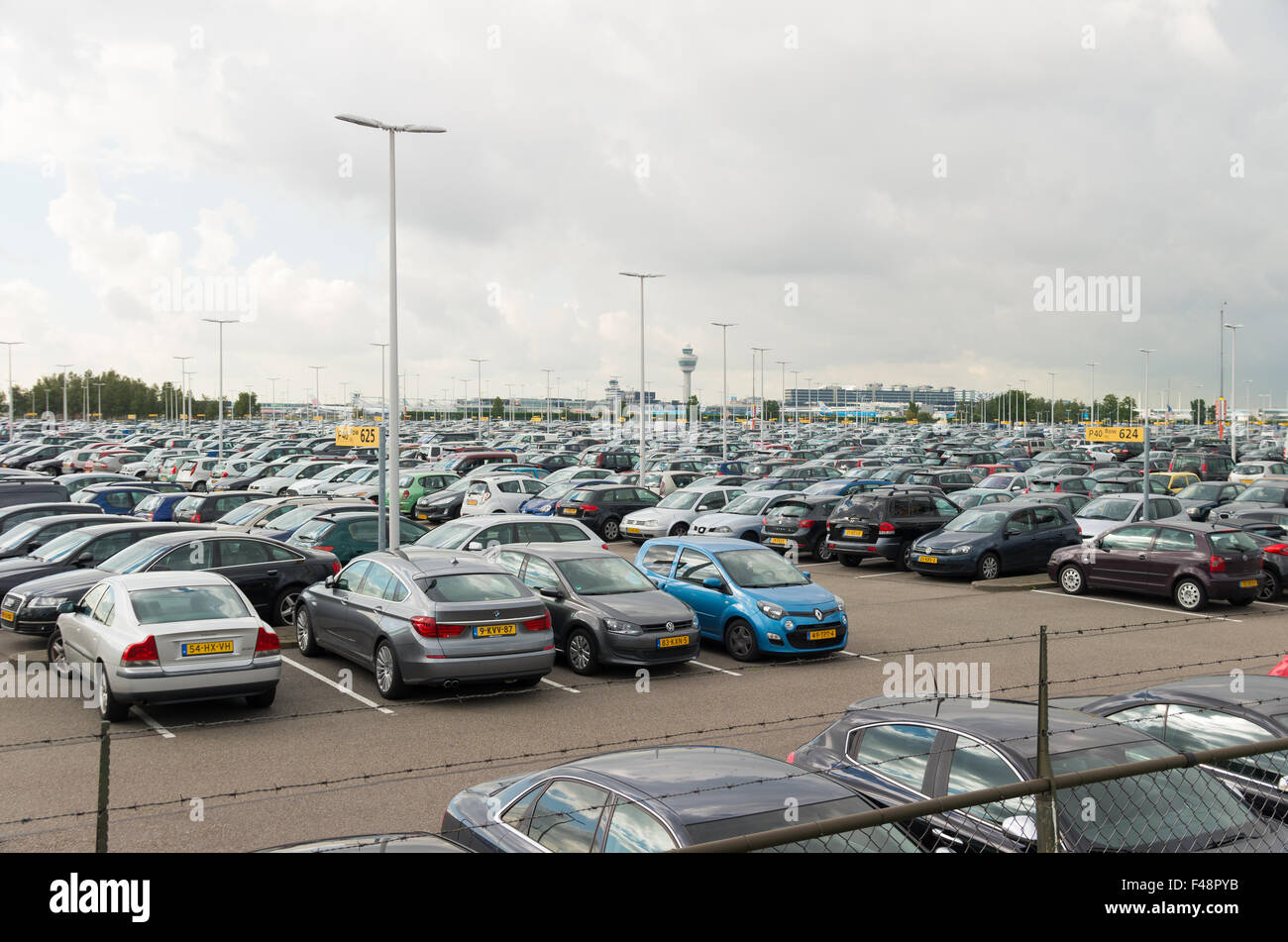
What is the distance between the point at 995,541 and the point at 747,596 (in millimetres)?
9504

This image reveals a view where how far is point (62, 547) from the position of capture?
16.4 metres

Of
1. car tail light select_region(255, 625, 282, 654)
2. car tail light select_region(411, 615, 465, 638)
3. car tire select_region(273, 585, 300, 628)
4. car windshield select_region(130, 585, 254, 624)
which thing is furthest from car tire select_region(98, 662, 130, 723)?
car tire select_region(273, 585, 300, 628)

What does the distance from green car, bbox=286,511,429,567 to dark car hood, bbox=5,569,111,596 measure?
4.44m

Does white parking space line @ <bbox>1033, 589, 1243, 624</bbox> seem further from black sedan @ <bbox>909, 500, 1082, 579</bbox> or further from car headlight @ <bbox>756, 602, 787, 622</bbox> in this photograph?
car headlight @ <bbox>756, 602, 787, 622</bbox>

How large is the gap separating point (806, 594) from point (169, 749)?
8.29 metres

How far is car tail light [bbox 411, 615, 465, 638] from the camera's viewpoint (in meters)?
11.4

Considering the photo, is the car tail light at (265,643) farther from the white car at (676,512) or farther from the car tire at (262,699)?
the white car at (676,512)

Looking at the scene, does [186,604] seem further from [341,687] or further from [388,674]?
[388,674]

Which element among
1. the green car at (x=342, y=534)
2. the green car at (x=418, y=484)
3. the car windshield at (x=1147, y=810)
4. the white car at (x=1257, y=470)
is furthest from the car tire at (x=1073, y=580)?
the white car at (x=1257, y=470)

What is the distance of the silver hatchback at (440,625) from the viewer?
450 inches

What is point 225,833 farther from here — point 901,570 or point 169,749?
point 901,570

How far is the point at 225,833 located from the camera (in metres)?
7.61

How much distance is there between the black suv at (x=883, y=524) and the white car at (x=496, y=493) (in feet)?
32.9

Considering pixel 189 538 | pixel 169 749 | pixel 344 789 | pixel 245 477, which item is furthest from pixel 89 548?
pixel 245 477
